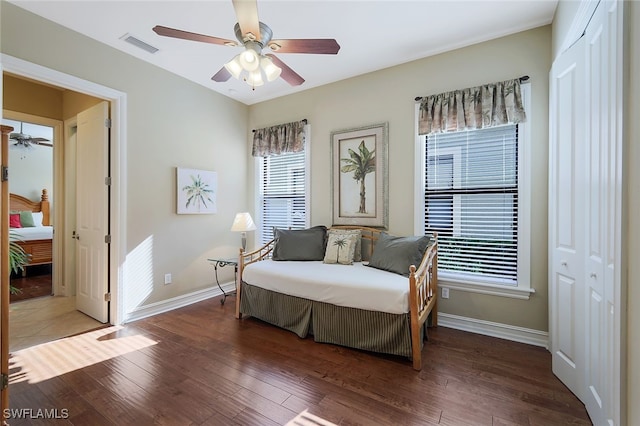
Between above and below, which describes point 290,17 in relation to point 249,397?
above

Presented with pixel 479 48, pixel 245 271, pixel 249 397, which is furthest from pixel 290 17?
pixel 249 397

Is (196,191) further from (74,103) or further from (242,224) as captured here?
(74,103)

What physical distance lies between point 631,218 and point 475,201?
179 cm

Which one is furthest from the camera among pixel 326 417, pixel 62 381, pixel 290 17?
pixel 290 17

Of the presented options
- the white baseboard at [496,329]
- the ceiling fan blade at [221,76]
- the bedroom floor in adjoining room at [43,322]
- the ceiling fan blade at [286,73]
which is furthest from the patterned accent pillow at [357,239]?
the bedroom floor in adjoining room at [43,322]

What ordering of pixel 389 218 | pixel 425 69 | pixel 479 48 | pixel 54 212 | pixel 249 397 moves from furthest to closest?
pixel 54 212 → pixel 389 218 → pixel 425 69 → pixel 479 48 → pixel 249 397

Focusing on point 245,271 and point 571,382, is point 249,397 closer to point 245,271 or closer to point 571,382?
point 245,271

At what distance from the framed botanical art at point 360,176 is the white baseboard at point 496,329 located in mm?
1240

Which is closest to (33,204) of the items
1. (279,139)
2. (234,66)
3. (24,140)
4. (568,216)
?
(24,140)

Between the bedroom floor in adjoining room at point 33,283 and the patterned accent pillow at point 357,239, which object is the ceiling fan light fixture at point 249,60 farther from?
the bedroom floor in adjoining room at point 33,283

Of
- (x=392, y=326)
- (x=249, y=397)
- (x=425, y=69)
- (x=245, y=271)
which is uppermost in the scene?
(x=425, y=69)

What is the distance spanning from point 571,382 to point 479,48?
3011 mm

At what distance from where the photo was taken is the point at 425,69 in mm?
3191

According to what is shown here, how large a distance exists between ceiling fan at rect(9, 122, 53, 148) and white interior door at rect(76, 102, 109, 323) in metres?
3.46
